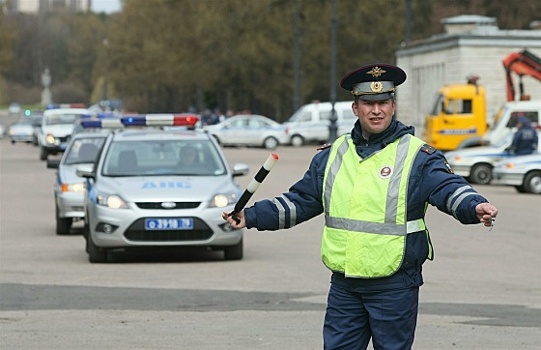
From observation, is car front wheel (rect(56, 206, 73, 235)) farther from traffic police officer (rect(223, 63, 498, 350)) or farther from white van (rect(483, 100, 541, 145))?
white van (rect(483, 100, 541, 145))

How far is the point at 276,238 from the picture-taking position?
19.5 metres

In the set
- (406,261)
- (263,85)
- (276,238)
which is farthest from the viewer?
(263,85)

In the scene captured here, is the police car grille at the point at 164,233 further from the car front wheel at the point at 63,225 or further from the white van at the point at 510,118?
the white van at the point at 510,118

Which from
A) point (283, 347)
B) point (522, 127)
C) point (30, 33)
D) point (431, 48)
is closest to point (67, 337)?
point (283, 347)

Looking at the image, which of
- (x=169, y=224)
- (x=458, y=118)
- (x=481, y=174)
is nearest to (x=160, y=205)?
(x=169, y=224)

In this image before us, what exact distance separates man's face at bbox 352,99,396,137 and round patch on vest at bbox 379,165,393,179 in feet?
0.52

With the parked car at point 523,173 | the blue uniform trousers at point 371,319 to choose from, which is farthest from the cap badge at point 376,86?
the parked car at point 523,173

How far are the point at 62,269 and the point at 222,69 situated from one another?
67110 millimetres

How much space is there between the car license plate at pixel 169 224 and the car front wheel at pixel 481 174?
1765 cm

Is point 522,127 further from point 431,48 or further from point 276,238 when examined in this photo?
point 431,48

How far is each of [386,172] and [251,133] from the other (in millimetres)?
54833

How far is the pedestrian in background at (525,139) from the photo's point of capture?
3034cm

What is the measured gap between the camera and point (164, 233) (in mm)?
15523

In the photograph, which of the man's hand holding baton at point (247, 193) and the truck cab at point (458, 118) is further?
the truck cab at point (458, 118)
